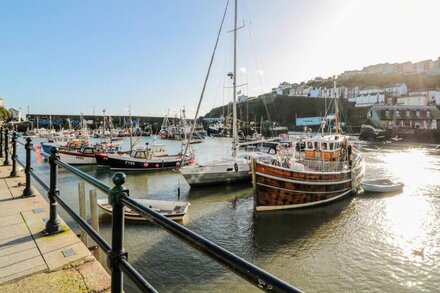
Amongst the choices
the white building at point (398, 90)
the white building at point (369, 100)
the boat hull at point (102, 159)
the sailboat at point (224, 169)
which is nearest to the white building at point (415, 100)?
the white building at point (369, 100)

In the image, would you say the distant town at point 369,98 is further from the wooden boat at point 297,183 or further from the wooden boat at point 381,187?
the wooden boat at point 297,183

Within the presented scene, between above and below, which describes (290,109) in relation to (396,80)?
below

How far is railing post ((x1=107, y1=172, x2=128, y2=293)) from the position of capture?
1698 millimetres

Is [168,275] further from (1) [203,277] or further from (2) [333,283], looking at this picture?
(2) [333,283]

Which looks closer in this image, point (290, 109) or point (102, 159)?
point (102, 159)

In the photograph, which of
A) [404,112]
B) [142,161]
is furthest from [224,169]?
[404,112]

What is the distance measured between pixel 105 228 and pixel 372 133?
83.7 metres

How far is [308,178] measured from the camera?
60.2 ft

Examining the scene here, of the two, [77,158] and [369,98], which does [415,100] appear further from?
[77,158]

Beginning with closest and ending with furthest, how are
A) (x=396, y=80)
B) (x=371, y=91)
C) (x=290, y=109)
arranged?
(x=371, y=91) → (x=396, y=80) → (x=290, y=109)

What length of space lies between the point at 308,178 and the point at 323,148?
4.58 meters

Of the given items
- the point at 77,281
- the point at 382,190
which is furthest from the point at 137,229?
the point at 382,190

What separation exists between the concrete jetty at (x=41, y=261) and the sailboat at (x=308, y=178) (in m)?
14.4

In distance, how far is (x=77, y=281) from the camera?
2.72m
